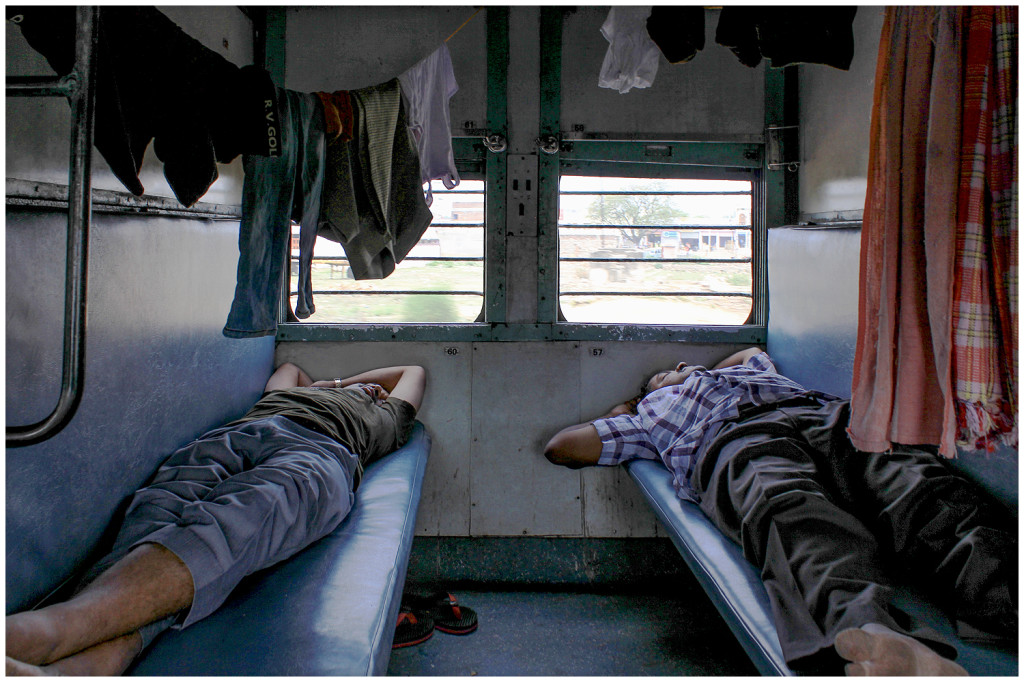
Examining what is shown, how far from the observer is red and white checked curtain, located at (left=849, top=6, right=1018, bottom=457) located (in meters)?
1.36

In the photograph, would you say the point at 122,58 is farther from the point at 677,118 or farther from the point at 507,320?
the point at 677,118

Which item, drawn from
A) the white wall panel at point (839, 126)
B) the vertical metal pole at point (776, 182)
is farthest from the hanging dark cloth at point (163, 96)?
the vertical metal pole at point (776, 182)

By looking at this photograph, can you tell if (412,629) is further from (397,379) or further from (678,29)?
(678,29)

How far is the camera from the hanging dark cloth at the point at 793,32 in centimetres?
206

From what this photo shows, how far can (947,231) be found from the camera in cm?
141

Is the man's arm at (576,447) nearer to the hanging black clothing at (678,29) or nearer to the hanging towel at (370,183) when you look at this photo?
the hanging towel at (370,183)

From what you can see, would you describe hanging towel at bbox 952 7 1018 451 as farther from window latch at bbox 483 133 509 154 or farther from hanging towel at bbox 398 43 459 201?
window latch at bbox 483 133 509 154

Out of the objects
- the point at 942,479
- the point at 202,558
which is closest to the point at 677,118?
the point at 942,479

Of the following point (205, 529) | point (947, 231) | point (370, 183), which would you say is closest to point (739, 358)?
point (947, 231)

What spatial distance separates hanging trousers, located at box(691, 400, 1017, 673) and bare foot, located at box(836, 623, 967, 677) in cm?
7

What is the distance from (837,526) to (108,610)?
5.97 ft

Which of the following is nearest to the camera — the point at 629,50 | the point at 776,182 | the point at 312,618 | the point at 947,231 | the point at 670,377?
the point at 947,231

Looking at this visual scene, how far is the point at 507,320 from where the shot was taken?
3500mm

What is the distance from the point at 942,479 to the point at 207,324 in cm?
278
